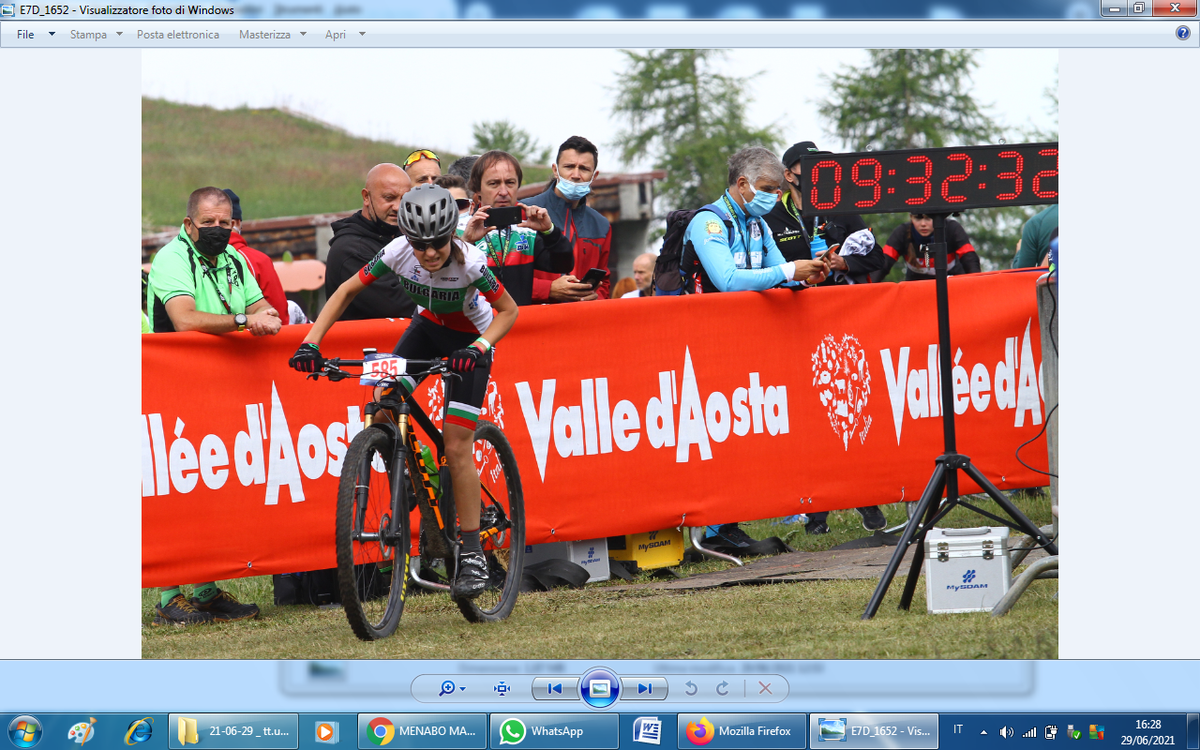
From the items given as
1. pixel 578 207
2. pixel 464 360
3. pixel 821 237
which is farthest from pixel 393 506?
pixel 821 237

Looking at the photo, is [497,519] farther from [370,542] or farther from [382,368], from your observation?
[382,368]

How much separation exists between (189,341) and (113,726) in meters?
3.11

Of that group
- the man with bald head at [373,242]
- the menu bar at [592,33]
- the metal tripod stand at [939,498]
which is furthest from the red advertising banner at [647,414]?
the menu bar at [592,33]

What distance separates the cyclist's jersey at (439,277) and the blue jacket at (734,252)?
217cm

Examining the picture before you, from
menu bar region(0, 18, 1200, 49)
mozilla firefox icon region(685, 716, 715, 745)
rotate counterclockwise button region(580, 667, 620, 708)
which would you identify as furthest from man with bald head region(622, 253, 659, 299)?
mozilla firefox icon region(685, 716, 715, 745)

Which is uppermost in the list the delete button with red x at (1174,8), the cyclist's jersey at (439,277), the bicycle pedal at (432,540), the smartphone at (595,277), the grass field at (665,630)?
the delete button with red x at (1174,8)

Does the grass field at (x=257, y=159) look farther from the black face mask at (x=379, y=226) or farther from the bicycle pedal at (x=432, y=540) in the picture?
the bicycle pedal at (x=432, y=540)

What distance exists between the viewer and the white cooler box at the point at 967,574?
5336 millimetres

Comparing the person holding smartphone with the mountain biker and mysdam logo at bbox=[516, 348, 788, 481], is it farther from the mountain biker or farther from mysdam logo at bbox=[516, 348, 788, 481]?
the mountain biker

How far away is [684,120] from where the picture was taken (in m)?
50.6

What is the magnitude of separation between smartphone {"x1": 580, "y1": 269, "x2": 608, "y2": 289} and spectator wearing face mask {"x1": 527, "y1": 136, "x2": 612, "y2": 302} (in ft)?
0.18

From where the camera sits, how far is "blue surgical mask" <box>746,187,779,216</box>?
759cm

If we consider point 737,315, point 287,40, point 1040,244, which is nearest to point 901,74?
point 1040,244

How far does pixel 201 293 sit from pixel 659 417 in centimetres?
280
